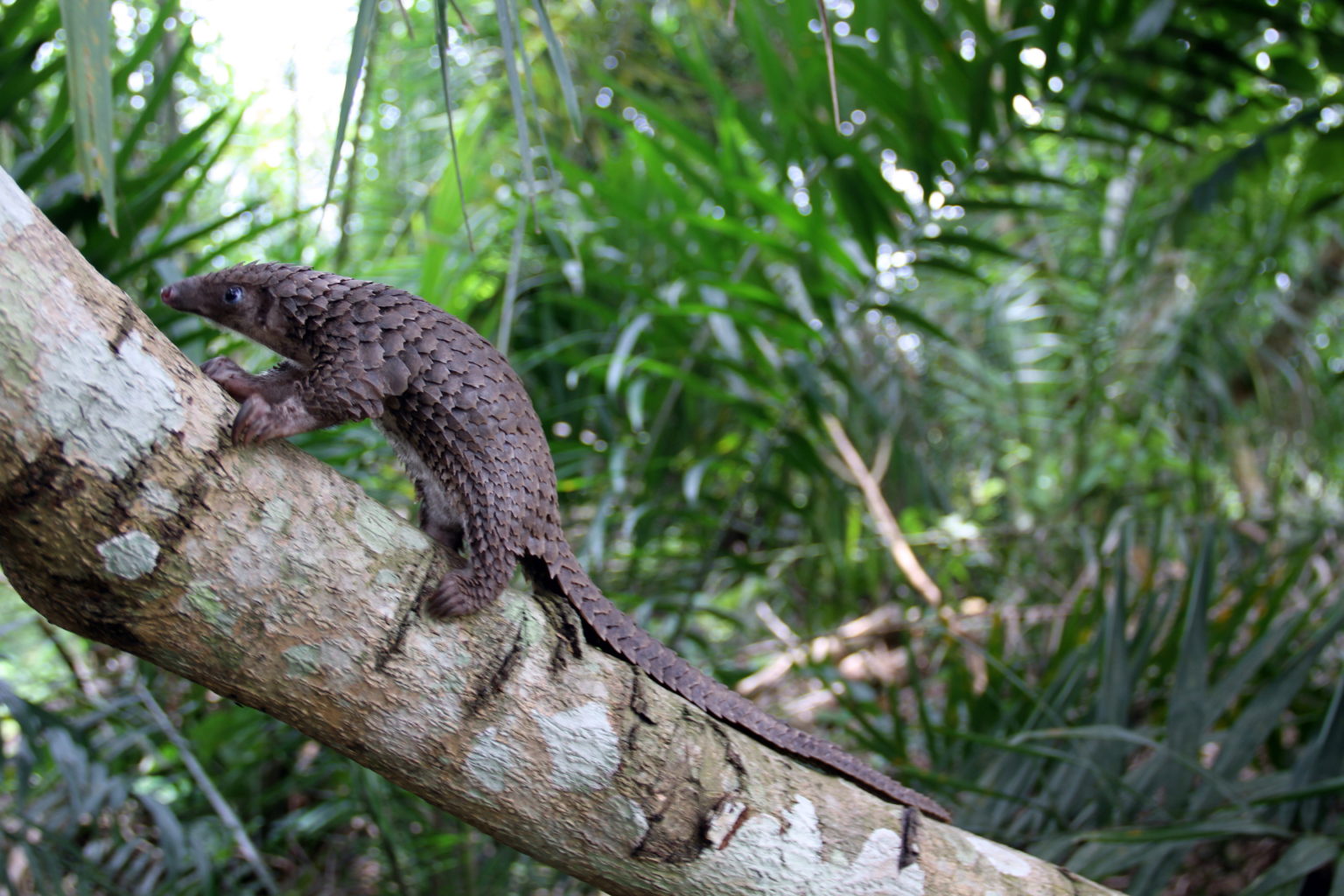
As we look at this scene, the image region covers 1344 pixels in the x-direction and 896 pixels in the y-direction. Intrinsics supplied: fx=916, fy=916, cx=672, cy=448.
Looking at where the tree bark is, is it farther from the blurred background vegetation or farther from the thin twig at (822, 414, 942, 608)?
the thin twig at (822, 414, 942, 608)

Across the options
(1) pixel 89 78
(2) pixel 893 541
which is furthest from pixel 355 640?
(2) pixel 893 541

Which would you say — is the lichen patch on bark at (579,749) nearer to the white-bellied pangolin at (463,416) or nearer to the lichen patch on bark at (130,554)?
the white-bellied pangolin at (463,416)

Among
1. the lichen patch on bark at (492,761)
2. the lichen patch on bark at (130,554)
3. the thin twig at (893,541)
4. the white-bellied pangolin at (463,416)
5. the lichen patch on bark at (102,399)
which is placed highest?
the thin twig at (893,541)

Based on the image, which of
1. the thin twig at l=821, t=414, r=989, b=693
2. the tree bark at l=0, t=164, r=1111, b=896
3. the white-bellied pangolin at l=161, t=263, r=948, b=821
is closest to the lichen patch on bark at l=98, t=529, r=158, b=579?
the tree bark at l=0, t=164, r=1111, b=896

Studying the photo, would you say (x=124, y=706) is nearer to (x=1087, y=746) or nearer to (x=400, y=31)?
(x=1087, y=746)

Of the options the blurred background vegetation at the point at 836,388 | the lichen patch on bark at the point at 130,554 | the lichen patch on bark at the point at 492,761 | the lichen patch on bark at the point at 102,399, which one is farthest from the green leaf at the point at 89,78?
the lichen patch on bark at the point at 492,761

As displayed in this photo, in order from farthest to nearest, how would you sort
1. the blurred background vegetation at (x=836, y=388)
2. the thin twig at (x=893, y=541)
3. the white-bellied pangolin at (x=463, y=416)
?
the thin twig at (x=893, y=541)
the blurred background vegetation at (x=836, y=388)
the white-bellied pangolin at (x=463, y=416)

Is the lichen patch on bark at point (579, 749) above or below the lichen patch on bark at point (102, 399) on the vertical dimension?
below
